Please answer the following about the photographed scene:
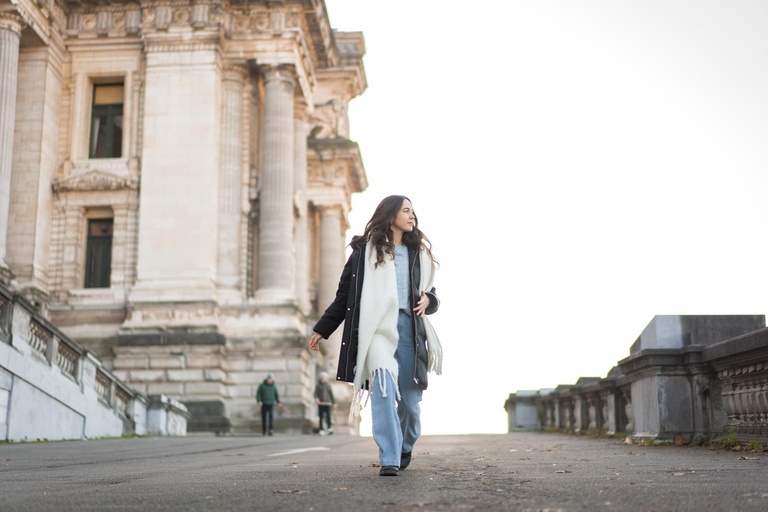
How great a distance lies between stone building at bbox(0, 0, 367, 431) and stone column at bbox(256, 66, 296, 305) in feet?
0.15

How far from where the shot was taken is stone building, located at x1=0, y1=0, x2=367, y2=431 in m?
32.9

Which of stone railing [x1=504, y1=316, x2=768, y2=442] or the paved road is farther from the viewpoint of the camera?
stone railing [x1=504, y1=316, x2=768, y2=442]

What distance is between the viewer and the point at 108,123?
36.2 m

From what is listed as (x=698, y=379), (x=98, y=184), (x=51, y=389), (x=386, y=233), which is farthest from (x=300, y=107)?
(x=386, y=233)

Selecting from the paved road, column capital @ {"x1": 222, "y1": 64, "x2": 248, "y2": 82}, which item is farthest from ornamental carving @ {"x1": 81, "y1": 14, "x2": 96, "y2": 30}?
the paved road

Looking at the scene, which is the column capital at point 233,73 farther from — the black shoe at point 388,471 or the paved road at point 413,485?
the black shoe at point 388,471

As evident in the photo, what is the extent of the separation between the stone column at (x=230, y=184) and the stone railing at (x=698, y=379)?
20756mm

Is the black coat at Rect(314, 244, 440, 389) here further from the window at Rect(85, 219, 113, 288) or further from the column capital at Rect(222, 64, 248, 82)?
the column capital at Rect(222, 64, 248, 82)

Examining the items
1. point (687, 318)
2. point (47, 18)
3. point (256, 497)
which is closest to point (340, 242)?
point (47, 18)

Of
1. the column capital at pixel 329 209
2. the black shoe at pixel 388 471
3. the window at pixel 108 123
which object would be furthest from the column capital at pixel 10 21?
the black shoe at pixel 388 471

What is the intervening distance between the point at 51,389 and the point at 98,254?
15.0 metres

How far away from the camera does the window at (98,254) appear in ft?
115

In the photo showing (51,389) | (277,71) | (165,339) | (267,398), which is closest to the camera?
(51,389)

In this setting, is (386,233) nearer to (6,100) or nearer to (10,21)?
(6,100)
